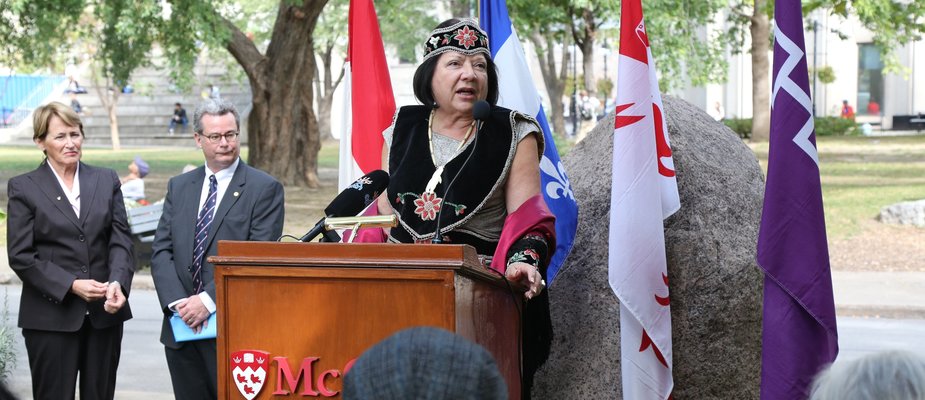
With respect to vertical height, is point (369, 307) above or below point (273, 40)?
below

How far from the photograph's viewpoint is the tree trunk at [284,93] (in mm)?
21109

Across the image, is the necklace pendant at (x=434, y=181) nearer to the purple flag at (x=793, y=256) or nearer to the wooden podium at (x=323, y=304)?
the wooden podium at (x=323, y=304)

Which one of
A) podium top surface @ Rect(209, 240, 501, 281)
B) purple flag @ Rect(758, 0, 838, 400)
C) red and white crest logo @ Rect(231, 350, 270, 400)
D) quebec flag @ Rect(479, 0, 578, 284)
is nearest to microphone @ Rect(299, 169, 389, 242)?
podium top surface @ Rect(209, 240, 501, 281)

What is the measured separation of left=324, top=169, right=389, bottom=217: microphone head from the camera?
4.11 m

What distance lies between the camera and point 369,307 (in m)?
3.58

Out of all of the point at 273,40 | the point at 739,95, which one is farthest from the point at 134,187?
the point at 739,95

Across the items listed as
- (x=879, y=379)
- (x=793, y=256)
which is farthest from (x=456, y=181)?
(x=879, y=379)

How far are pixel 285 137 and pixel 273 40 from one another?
191cm

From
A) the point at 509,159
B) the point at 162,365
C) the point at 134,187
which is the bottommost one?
the point at 162,365

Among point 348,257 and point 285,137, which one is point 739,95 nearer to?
point 285,137

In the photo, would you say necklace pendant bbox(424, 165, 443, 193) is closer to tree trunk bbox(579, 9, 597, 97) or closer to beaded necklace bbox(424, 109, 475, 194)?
beaded necklace bbox(424, 109, 475, 194)

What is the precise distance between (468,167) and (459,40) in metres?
0.49

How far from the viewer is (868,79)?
166ft

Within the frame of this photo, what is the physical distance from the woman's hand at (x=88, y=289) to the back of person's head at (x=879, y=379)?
3.84 meters
